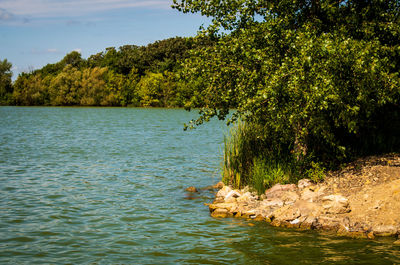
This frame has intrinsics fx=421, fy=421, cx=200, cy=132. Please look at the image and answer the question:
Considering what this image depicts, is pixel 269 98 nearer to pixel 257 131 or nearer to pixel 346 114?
pixel 346 114

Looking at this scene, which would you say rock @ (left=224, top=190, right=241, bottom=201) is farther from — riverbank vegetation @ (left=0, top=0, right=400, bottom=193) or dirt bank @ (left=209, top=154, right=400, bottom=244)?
riverbank vegetation @ (left=0, top=0, right=400, bottom=193)

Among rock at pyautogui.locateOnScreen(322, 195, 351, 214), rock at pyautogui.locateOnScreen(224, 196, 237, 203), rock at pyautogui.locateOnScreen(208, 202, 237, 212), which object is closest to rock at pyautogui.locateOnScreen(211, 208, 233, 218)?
rock at pyautogui.locateOnScreen(208, 202, 237, 212)

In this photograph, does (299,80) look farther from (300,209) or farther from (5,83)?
(5,83)

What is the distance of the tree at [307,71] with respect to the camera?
40.8 feet

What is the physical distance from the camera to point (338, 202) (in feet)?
42.5

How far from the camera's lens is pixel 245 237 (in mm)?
12031

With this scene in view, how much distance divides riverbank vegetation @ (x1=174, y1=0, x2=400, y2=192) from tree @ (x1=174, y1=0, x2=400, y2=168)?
37 millimetres

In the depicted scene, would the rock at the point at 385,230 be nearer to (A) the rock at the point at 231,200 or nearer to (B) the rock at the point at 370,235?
(B) the rock at the point at 370,235

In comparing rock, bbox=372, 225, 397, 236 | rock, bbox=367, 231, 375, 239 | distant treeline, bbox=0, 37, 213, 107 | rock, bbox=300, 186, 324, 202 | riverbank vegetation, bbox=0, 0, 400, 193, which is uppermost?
distant treeline, bbox=0, 37, 213, 107

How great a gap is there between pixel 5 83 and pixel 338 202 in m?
140

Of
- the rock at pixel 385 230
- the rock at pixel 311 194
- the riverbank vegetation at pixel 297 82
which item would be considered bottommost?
the rock at pixel 385 230

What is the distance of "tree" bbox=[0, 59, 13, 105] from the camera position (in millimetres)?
134125

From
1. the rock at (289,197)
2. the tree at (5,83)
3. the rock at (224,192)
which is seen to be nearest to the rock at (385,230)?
the rock at (289,197)

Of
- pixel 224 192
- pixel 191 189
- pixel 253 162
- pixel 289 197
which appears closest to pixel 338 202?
pixel 289 197
